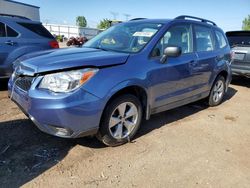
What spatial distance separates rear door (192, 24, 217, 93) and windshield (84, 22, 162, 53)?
1068 millimetres

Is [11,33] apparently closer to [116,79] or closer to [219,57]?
[116,79]

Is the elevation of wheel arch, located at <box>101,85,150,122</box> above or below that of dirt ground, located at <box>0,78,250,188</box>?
above

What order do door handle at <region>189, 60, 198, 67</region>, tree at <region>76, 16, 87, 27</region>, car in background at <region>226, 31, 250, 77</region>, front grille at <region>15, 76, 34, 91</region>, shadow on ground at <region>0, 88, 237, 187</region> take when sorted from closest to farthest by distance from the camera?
1. shadow on ground at <region>0, 88, 237, 187</region>
2. front grille at <region>15, 76, 34, 91</region>
3. door handle at <region>189, 60, 198, 67</region>
4. car in background at <region>226, 31, 250, 77</region>
5. tree at <region>76, 16, 87, 27</region>

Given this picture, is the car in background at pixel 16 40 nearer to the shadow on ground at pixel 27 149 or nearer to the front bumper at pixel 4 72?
the front bumper at pixel 4 72

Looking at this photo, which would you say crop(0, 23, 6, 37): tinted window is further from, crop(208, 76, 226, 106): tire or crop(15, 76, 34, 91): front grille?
crop(208, 76, 226, 106): tire

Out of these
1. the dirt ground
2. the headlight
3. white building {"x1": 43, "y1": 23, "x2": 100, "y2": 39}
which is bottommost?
white building {"x1": 43, "y1": 23, "x2": 100, "y2": 39}

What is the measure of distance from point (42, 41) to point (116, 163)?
457 cm

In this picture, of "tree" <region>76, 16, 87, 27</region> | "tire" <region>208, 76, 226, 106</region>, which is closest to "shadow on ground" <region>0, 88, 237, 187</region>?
"tire" <region>208, 76, 226, 106</region>

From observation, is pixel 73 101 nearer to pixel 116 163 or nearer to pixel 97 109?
pixel 97 109

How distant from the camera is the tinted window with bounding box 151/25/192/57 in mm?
4355

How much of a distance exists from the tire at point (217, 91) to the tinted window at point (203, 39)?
0.83 meters

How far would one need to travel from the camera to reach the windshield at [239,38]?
28.2 feet

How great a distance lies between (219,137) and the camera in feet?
15.2

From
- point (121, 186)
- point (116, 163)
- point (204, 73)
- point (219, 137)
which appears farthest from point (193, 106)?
point (121, 186)
